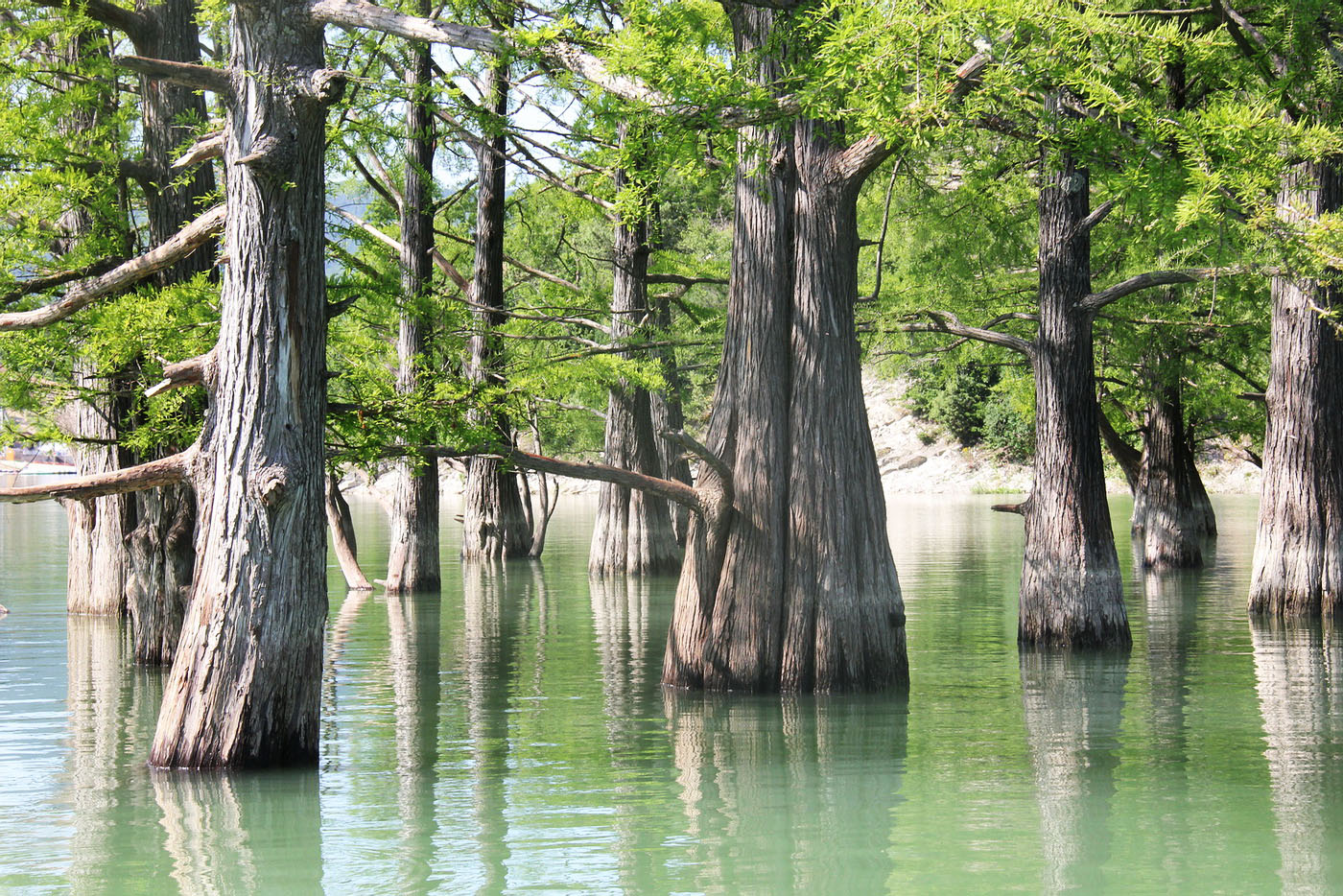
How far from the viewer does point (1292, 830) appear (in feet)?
24.7

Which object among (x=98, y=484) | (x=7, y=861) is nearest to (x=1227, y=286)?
(x=98, y=484)

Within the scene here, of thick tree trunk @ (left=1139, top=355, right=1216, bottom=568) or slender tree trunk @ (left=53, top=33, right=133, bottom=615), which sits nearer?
slender tree trunk @ (left=53, top=33, right=133, bottom=615)

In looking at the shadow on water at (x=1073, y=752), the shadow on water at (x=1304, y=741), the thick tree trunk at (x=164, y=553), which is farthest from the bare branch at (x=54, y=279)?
the shadow on water at (x=1304, y=741)

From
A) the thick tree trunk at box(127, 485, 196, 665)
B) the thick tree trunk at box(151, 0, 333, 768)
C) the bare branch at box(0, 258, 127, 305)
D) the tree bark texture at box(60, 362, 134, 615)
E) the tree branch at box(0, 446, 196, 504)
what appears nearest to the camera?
the thick tree trunk at box(151, 0, 333, 768)

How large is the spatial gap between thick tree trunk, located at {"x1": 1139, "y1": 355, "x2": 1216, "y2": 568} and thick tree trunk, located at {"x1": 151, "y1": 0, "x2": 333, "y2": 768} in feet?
64.8

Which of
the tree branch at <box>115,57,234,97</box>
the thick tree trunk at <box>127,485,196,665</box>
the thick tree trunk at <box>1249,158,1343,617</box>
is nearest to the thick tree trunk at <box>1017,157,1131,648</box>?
the thick tree trunk at <box>1249,158,1343,617</box>

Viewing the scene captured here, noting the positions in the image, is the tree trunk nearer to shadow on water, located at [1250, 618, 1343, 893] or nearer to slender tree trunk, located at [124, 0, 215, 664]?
slender tree trunk, located at [124, 0, 215, 664]

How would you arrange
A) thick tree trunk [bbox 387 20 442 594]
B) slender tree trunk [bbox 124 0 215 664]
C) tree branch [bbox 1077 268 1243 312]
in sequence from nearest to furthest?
slender tree trunk [bbox 124 0 215 664], tree branch [bbox 1077 268 1243 312], thick tree trunk [bbox 387 20 442 594]

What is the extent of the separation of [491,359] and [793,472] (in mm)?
7500

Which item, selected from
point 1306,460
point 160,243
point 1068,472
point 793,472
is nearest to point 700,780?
point 793,472

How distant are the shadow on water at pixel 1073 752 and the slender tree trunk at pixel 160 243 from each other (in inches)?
320

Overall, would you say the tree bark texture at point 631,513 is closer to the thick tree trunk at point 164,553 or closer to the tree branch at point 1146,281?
the tree branch at point 1146,281

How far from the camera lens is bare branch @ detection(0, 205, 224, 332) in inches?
423

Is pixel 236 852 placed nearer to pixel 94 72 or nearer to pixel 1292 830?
pixel 1292 830
